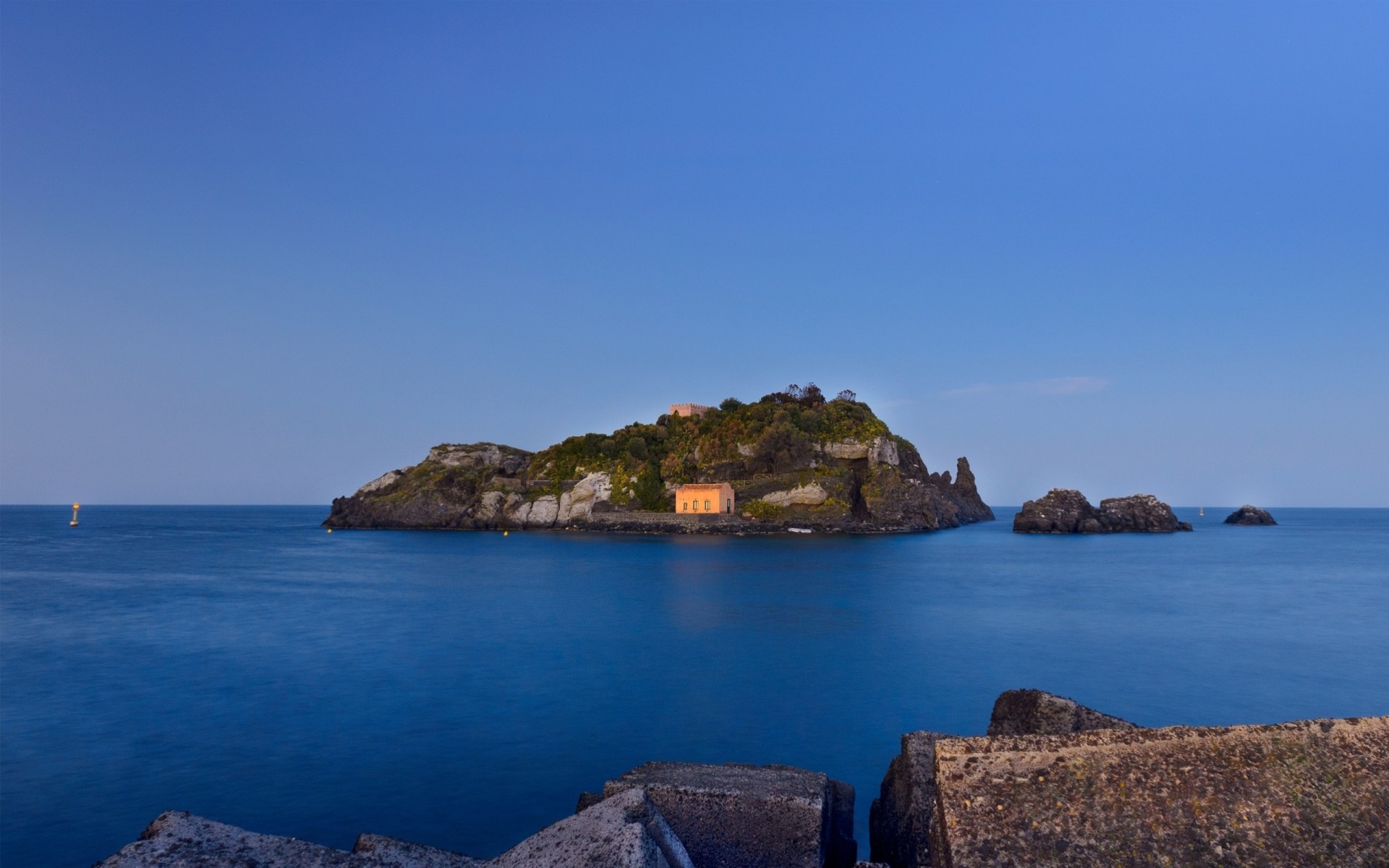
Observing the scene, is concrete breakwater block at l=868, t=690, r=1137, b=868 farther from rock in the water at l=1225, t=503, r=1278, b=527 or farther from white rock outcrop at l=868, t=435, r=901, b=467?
rock in the water at l=1225, t=503, r=1278, b=527

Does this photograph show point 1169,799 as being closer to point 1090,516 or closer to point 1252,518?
point 1090,516

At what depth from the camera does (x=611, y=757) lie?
14367 mm

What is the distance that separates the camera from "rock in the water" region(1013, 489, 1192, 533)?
353 ft

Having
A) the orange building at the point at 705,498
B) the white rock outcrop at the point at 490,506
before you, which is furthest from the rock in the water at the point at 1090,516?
the white rock outcrop at the point at 490,506

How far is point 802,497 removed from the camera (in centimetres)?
10294

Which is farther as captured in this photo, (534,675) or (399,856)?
(534,675)

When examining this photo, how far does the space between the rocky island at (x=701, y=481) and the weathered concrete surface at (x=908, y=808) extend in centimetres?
9178

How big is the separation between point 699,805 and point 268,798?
9967 mm

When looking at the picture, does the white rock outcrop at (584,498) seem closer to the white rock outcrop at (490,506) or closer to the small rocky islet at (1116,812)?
the white rock outcrop at (490,506)

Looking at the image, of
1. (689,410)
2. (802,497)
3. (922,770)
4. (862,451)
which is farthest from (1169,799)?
(689,410)

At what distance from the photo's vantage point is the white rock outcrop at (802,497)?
102m

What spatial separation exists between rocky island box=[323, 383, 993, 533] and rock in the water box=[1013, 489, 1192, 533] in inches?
536

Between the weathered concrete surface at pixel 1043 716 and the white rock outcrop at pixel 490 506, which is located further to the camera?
the white rock outcrop at pixel 490 506

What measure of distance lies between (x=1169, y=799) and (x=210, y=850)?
4955 mm
